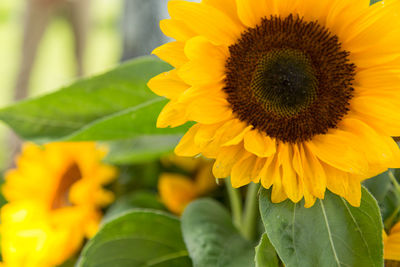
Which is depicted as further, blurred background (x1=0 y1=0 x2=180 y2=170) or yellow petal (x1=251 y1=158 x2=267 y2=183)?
blurred background (x1=0 y1=0 x2=180 y2=170)

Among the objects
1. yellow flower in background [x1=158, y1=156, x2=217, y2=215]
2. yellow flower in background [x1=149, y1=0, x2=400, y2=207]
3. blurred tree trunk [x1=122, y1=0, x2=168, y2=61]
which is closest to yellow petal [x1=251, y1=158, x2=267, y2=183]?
yellow flower in background [x1=149, y1=0, x2=400, y2=207]

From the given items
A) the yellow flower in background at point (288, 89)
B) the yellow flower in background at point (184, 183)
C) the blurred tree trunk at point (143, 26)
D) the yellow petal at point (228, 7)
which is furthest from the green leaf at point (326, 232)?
the blurred tree trunk at point (143, 26)

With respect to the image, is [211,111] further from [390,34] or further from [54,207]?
[54,207]

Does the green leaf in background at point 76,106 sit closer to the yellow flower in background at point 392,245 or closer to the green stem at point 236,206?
the green stem at point 236,206

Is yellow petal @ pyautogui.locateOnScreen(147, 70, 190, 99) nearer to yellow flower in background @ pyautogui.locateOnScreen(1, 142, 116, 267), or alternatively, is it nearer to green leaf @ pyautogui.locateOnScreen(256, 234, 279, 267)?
green leaf @ pyautogui.locateOnScreen(256, 234, 279, 267)

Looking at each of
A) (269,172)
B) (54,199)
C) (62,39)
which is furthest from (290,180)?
(62,39)

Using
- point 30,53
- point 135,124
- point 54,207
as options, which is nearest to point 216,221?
point 135,124

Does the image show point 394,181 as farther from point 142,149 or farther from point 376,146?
point 142,149
